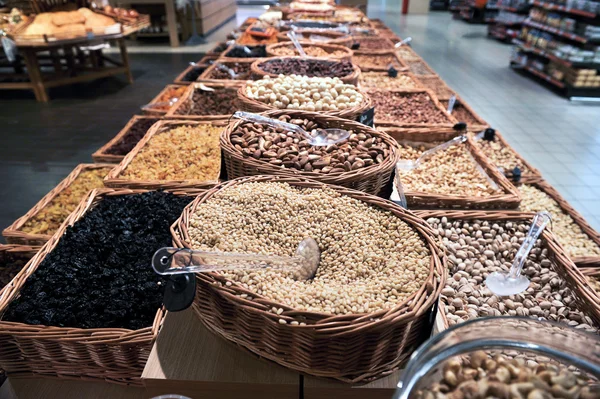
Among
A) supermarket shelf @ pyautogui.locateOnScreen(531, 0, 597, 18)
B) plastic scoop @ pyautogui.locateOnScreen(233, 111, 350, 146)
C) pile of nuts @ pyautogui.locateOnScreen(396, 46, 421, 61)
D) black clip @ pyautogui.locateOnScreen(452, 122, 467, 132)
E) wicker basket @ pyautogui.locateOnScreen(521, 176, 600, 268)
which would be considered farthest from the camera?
supermarket shelf @ pyautogui.locateOnScreen(531, 0, 597, 18)

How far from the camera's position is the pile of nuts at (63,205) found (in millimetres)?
2377

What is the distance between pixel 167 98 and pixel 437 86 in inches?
110

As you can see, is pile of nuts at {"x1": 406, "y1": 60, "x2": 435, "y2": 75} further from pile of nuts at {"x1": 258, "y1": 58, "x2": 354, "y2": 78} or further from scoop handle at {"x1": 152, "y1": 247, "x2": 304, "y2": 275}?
scoop handle at {"x1": 152, "y1": 247, "x2": 304, "y2": 275}

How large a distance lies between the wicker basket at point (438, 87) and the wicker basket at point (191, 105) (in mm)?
2023

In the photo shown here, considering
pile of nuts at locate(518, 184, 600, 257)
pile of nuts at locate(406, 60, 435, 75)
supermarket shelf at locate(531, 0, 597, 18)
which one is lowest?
pile of nuts at locate(518, 184, 600, 257)

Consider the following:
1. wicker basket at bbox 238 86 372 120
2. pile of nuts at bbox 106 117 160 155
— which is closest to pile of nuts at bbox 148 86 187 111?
pile of nuts at bbox 106 117 160 155

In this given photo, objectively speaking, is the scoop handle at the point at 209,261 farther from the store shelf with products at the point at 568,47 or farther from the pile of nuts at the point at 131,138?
the store shelf with products at the point at 568,47

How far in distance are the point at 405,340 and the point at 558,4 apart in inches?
318

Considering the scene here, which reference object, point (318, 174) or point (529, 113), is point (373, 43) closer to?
point (529, 113)

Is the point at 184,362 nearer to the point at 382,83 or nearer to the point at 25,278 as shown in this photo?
the point at 25,278

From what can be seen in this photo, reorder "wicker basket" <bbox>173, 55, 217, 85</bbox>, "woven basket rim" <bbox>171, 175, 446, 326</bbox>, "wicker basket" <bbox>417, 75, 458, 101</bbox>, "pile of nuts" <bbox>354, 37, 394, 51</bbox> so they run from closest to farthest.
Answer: "woven basket rim" <bbox>171, 175, 446, 326</bbox>, "wicker basket" <bbox>417, 75, 458, 101</bbox>, "wicker basket" <bbox>173, 55, 217, 85</bbox>, "pile of nuts" <bbox>354, 37, 394, 51</bbox>

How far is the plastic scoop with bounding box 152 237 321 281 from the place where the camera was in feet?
3.22

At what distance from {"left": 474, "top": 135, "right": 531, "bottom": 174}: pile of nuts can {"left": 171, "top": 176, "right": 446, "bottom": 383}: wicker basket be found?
7.57ft

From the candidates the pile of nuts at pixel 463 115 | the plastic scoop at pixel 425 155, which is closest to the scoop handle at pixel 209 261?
the plastic scoop at pixel 425 155
